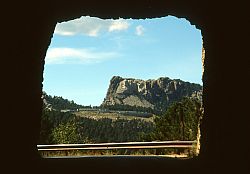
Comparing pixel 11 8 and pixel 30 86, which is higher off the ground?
pixel 11 8

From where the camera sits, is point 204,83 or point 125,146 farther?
point 125,146

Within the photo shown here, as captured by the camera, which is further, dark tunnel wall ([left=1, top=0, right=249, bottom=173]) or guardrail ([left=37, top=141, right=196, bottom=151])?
guardrail ([left=37, top=141, right=196, bottom=151])

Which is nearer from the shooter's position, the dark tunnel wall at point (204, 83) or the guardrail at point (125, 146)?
the dark tunnel wall at point (204, 83)

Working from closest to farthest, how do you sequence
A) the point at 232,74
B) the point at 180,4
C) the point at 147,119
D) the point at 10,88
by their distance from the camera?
the point at 10,88
the point at 232,74
the point at 180,4
the point at 147,119

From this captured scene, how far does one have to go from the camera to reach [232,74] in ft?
25.0

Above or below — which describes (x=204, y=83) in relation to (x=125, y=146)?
above

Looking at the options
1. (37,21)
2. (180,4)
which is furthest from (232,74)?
(37,21)

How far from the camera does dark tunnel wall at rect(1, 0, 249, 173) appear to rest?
712 centimetres

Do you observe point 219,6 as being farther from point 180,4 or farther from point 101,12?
point 101,12

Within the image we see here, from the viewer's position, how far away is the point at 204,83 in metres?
8.62

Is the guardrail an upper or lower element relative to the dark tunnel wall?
lower

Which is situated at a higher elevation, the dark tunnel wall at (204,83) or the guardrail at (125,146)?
the dark tunnel wall at (204,83)

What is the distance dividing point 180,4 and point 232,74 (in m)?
1.94

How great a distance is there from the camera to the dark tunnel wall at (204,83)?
23.4 feet
